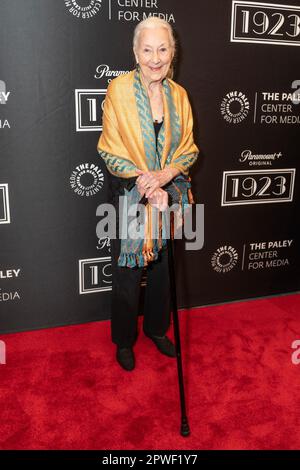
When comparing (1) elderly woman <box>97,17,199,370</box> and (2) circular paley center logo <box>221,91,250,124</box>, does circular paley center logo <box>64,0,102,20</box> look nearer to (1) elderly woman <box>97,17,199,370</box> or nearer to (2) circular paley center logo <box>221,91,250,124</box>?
(1) elderly woman <box>97,17,199,370</box>

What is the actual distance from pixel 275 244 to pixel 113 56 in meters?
1.72

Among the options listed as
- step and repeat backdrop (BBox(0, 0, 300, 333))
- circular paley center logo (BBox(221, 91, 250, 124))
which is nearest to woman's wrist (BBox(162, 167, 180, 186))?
step and repeat backdrop (BBox(0, 0, 300, 333))

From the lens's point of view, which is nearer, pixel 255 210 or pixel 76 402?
pixel 76 402

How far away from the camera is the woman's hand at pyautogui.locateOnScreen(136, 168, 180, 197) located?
200 centimetres

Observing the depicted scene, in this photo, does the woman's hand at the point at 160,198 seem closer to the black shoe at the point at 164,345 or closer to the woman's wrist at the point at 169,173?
the woman's wrist at the point at 169,173

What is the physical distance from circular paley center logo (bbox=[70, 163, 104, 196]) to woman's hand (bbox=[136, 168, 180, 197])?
64 cm

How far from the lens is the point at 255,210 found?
3092 millimetres

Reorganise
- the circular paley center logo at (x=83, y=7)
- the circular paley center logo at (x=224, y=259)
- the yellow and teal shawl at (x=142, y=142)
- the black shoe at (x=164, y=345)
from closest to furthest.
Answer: the yellow and teal shawl at (x=142, y=142), the circular paley center logo at (x=83, y=7), the black shoe at (x=164, y=345), the circular paley center logo at (x=224, y=259)

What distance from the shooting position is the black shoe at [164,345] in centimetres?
253

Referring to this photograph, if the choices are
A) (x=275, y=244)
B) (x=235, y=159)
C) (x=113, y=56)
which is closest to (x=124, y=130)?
(x=113, y=56)

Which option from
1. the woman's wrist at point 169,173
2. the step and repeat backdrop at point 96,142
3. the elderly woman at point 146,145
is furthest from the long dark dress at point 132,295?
the step and repeat backdrop at point 96,142

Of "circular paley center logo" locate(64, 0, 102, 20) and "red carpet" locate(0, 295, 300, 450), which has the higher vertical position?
"circular paley center logo" locate(64, 0, 102, 20)

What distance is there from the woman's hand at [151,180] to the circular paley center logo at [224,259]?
1148 millimetres

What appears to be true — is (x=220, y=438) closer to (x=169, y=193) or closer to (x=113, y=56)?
(x=169, y=193)
